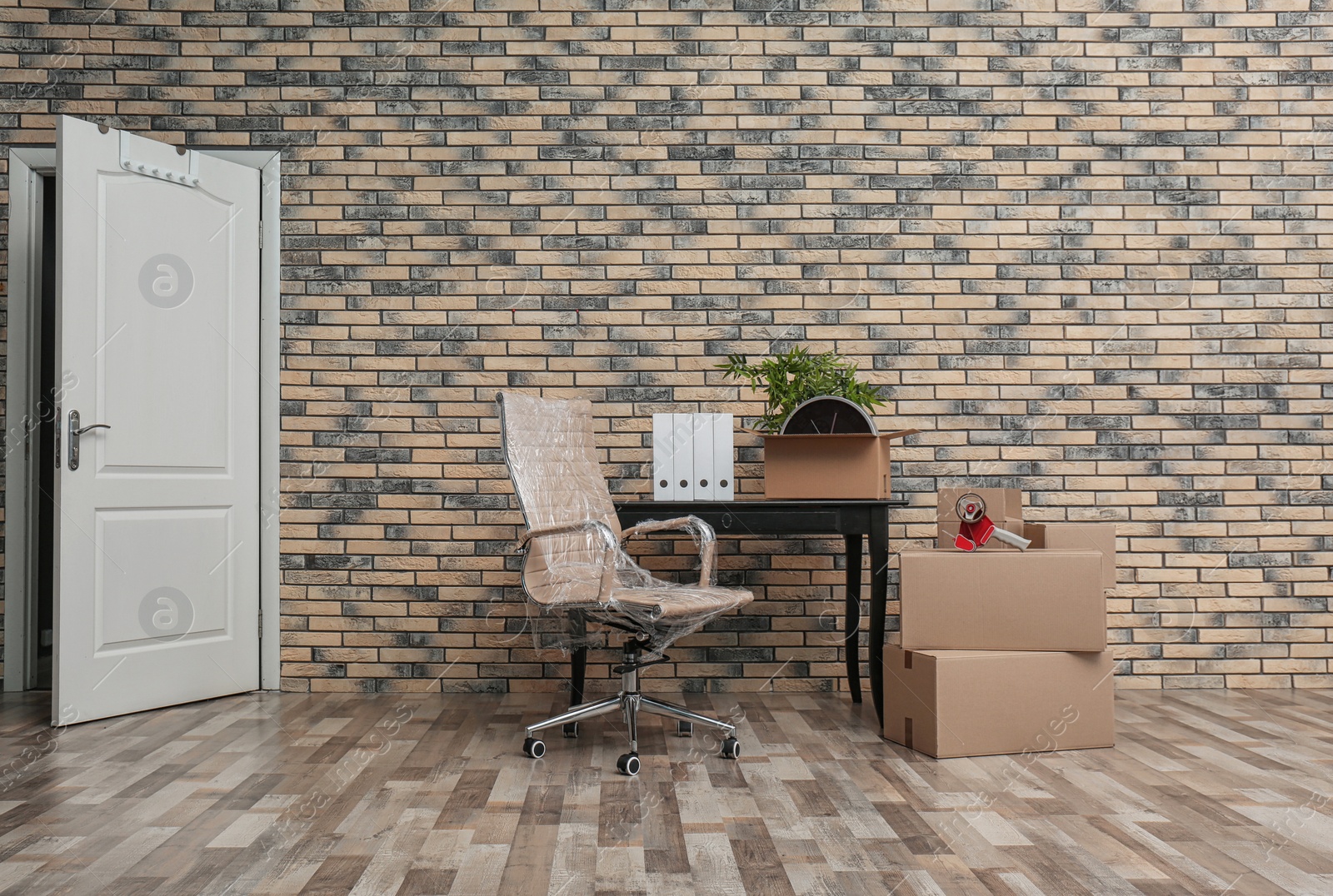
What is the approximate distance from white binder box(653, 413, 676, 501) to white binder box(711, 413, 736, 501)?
0.15m

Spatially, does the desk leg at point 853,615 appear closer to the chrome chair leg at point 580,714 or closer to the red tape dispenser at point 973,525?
the red tape dispenser at point 973,525

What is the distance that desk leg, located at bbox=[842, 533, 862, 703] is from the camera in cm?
348

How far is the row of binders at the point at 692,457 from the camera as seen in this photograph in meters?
3.31

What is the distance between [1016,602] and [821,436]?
2.71 feet

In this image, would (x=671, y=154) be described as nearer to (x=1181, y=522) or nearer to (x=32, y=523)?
(x=1181, y=522)

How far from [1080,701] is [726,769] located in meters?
1.12

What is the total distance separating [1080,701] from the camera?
2.84m

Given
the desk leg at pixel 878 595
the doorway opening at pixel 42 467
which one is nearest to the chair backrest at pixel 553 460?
the desk leg at pixel 878 595

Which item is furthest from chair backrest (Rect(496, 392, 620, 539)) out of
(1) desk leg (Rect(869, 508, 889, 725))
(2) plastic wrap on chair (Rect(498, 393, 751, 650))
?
(1) desk leg (Rect(869, 508, 889, 725))

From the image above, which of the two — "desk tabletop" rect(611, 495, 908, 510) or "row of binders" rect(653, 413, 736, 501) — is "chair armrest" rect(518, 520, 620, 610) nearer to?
"desk tabletop" rect(611, 495, 908, 510)

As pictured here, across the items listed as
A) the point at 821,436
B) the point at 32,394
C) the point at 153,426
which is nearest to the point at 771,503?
the point at 821,436

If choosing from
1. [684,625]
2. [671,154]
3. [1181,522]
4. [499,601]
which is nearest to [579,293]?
[671,154]

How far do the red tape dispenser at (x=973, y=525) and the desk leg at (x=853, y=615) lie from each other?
0.57 metres

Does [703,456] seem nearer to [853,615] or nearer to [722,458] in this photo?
[722,458]
